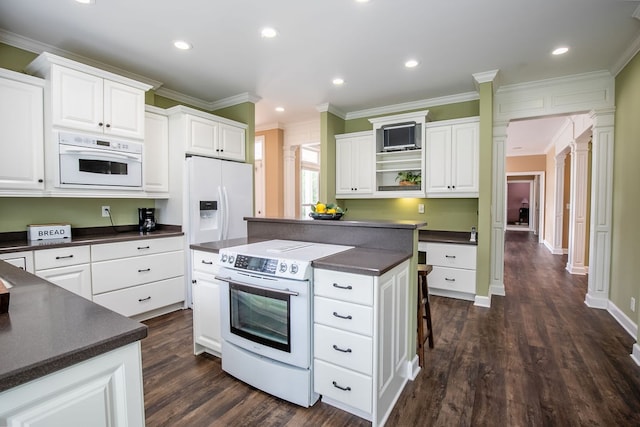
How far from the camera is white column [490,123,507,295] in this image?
3.98 meters

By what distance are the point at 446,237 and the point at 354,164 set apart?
1758mm

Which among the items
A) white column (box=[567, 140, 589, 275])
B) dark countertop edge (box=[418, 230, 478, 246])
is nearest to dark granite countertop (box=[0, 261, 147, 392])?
dark countertop edge (box=[418, 230, 478, 246])

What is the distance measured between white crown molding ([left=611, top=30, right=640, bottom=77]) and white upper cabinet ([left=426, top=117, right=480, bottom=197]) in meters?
1.37

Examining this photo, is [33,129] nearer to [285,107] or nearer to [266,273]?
[266,273]

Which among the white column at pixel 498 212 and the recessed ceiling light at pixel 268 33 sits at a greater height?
the recessed ceiling light at pixel 268 33

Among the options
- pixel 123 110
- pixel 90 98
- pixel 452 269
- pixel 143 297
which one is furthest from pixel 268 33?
pixel 452 269

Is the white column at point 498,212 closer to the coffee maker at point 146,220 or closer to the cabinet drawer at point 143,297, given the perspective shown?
the cabinet drawer at point 143,297

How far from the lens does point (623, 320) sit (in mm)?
3014

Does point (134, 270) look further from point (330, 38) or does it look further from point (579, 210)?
point (579, 210)

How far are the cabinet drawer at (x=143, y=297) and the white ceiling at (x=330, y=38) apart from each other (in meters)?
2.35

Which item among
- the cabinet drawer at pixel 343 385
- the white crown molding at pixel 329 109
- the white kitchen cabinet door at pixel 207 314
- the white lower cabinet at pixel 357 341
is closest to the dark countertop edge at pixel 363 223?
the white lower cabinet at pixel 357 341

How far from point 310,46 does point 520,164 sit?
9.18m

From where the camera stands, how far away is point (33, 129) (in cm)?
266

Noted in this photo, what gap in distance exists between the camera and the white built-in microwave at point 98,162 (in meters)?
2.74
